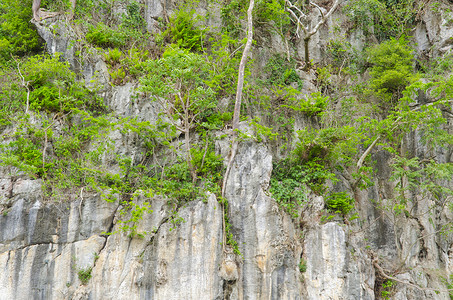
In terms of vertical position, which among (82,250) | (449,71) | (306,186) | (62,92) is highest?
(449,71)

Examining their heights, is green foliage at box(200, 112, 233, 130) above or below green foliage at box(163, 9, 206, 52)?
below

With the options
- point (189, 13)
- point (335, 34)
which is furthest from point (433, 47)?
point (189, 13)

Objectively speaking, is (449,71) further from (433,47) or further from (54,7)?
(54,7)

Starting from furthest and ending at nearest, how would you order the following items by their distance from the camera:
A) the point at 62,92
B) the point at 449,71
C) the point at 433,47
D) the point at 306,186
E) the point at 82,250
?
the point at 433,47
the point at 449,71
the point at 62,92
the point at 306,186
the point at 82,250

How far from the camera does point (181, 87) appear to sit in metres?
10.5

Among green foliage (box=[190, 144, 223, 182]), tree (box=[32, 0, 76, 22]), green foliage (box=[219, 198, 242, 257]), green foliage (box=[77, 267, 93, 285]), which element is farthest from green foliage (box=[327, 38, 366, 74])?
green foliage (box=[77, 267, 93, 285])

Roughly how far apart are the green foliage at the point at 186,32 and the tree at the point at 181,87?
6.44ft

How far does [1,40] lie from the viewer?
465 inches

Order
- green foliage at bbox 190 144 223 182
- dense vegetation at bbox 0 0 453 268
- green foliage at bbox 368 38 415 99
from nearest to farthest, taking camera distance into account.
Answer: dense vegetation at bbox 0 0 453 268
green foliage at bbox 190 144 223 182
green foliage at bbox 368 38 415 99

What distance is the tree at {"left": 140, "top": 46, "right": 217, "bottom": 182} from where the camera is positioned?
9430 millimetres

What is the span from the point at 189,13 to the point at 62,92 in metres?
5.02

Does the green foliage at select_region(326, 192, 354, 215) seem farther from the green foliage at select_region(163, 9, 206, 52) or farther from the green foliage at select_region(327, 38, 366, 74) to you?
the green foliage at select_region(163, 9, 206, 52)

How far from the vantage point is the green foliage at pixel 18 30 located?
12.2 metres

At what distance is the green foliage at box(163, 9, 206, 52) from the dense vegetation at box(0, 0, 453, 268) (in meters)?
0.04
